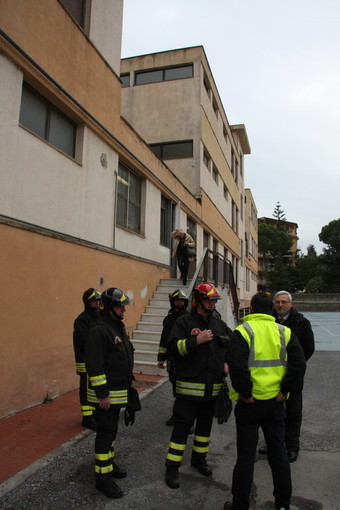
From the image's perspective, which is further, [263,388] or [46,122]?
[46,122]

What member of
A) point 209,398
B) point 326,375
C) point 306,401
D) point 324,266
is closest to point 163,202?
point 326,375

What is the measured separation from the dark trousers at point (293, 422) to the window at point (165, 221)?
867 cm

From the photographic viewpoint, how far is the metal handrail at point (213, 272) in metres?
10.1

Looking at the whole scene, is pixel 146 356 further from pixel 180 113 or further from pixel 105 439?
pixel 180 113

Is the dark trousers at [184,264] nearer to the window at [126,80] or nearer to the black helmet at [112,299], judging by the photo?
the black helmet at [112,299]

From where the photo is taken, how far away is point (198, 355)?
3.39m

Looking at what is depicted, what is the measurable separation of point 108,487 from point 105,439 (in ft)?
1.17

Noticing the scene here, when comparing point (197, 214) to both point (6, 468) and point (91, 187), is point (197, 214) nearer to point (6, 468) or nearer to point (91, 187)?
point (91, 187)

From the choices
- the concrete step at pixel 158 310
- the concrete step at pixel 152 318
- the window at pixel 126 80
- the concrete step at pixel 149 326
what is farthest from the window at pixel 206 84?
the concrete step at pixel 149 326

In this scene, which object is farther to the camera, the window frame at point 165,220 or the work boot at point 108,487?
the window frame at point 165,220

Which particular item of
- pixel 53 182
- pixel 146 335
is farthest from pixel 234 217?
pixel 53 182

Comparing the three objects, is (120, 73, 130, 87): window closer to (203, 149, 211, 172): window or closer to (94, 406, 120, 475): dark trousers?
(203, 149, 211, 172): window

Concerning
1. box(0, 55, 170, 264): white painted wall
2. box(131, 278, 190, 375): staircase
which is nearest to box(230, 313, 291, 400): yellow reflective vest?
box(0, 55, 170, 264): white painted wall

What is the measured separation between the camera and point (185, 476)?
3396 millimetres
